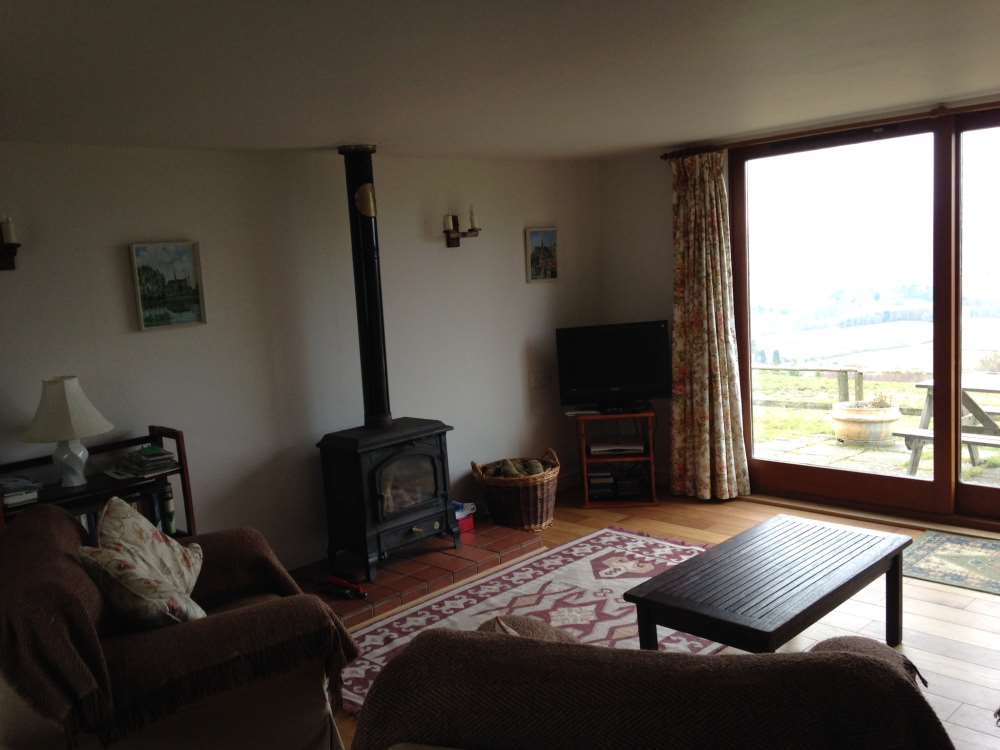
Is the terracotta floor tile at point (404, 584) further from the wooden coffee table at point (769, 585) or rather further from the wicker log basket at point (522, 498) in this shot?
the wooden coffee table at point (769, 585)

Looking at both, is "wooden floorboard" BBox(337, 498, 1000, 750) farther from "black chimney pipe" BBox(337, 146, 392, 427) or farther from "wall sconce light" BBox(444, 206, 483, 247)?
"wall sconce light" BBox(444, 206, 483, 247)

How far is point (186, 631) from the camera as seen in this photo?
2197mm

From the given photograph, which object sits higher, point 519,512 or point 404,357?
point 404,357

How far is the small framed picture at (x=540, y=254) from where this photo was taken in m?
5.52

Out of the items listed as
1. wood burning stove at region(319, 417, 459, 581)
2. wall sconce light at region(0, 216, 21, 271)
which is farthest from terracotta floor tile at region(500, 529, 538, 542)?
wall sconce light at region(0, 216, 21, 271)

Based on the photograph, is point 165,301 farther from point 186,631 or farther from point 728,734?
point 728,734

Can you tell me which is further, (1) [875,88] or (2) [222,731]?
(1) [875,88]

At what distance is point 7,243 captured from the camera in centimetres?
331

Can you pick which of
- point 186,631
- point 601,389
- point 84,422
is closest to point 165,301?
point 84,422

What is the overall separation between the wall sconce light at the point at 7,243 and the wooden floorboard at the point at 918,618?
223 cm

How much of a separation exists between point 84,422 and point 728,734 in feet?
9.68

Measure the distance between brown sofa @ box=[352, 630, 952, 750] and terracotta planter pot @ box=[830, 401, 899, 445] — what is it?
13.3 feet

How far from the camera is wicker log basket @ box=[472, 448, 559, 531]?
4840 mm

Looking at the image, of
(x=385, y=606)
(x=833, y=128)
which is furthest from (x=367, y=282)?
(x=833, y=128)
